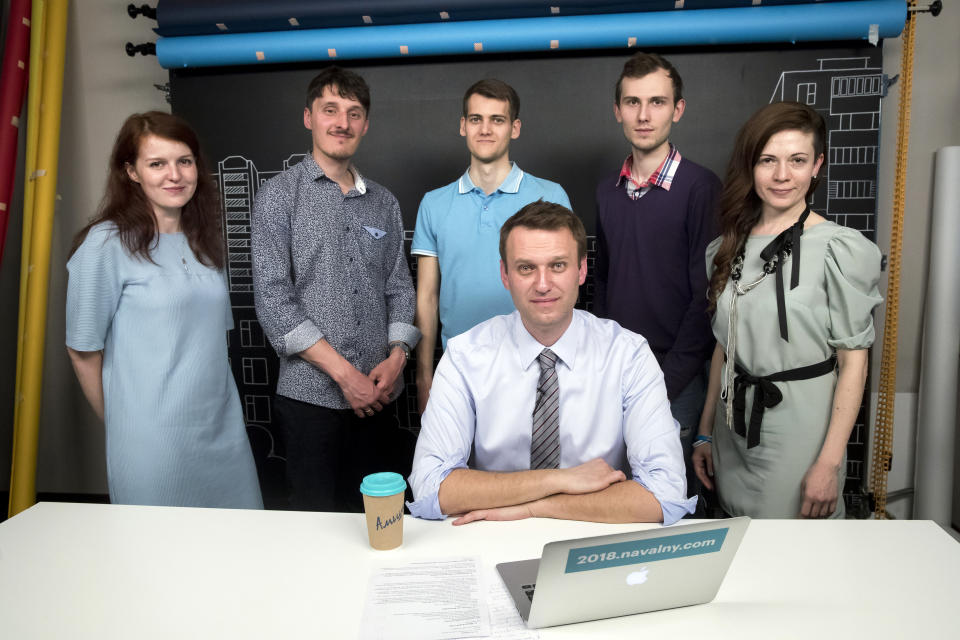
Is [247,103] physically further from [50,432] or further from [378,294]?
[50,432]

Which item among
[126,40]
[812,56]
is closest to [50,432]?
[126,40]

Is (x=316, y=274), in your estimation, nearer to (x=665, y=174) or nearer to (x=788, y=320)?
(x=665, y=174)

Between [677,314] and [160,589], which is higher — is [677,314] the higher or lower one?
the higher one

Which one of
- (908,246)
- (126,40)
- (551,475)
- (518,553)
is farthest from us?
(126,40)

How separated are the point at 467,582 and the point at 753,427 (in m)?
1.05

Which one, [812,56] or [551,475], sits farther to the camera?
[812,56]

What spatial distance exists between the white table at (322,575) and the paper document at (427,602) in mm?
36

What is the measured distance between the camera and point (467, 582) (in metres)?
1.19

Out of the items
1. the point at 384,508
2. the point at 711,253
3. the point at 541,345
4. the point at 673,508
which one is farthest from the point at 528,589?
the point at 711,253

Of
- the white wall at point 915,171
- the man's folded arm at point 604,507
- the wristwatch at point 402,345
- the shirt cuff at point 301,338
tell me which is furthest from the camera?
the white wall at point 915,171

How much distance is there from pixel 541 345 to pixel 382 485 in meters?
0.66

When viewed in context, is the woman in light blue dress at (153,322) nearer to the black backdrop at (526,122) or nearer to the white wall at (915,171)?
the black backdrop at (526,122)

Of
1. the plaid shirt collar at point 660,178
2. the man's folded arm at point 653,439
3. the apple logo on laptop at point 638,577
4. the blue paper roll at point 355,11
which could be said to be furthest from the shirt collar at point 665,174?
the apple logo on laptop at point 638,577

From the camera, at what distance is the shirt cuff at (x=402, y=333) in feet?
8.01
